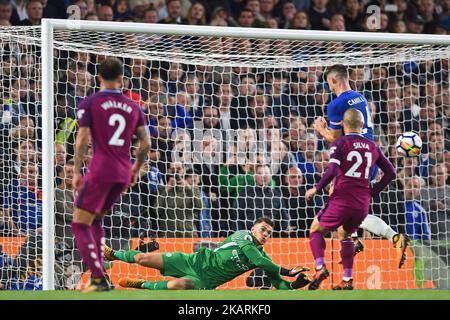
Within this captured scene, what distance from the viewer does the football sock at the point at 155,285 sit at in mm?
9367

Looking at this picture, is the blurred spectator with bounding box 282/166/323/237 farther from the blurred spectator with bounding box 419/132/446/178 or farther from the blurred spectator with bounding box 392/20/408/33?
the blurred spectator with bounding box 392/20/408/33

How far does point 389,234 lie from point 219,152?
2.07m

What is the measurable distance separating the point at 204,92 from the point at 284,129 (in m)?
1.06

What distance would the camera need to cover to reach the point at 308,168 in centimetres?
1142

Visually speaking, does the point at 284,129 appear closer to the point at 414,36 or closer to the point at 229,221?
the point at 229,221

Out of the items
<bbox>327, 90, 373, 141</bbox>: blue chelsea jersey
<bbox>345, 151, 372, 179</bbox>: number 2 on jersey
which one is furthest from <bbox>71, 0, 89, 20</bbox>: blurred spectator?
<bbox>345, 151, 372, 179</bbox>: number 2 on jersey

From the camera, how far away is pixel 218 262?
9.61m

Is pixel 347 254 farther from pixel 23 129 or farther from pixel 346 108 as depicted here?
pixel 23 129

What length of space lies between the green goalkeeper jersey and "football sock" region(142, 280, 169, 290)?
1.34 ft

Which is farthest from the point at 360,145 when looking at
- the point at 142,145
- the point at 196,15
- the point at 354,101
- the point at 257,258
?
the point at 196,15

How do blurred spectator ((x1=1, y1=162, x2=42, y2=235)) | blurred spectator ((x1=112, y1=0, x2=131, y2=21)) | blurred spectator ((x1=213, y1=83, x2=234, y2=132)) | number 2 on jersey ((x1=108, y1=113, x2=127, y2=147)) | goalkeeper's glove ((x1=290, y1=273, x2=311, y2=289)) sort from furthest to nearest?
1. blurred spectator ((x1=112, y1=0, x2=131, y2=21))
2. blurred spectator ((x1=213, y1=83, x2=234, y2=132))
3. blurred spectator ((x1=1, y1=162, x2=42, y2=235))
4. goalkeeper's glove ((x1=290, y1=273, x2=311, y2=289))
5. number 2 on jersey ((x1=108, y1=113, x2=127, y2=147))

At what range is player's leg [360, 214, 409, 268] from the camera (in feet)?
33.9

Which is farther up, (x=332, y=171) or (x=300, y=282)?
(x=332, y=171)

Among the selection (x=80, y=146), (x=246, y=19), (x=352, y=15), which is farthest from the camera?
(x=352, y=15)
